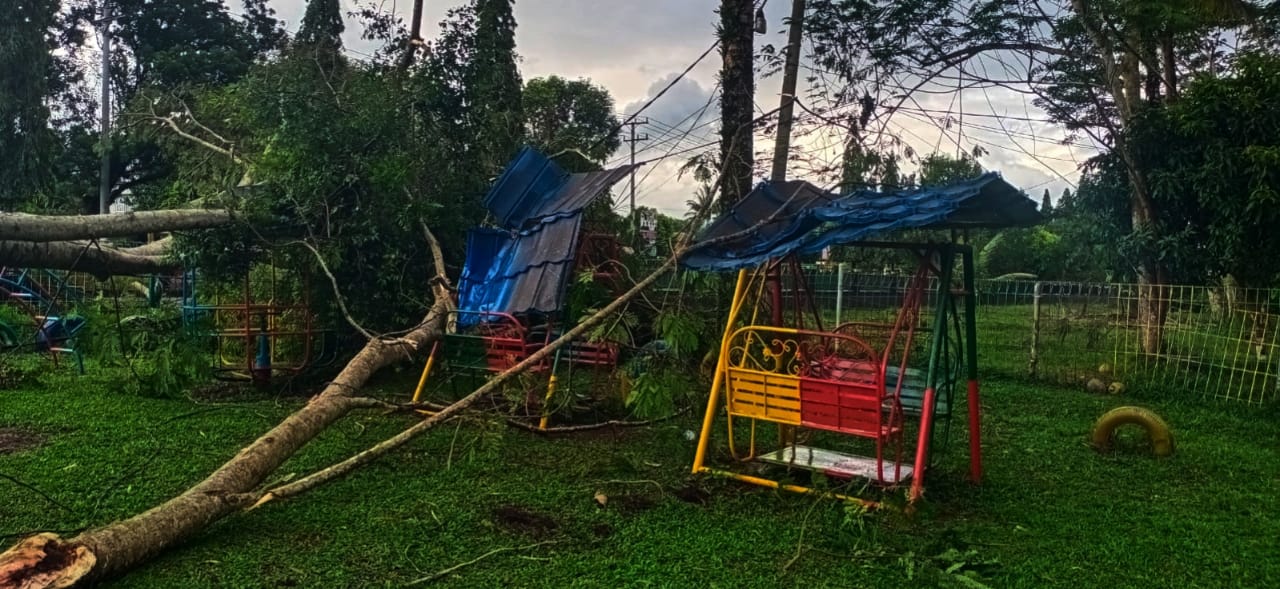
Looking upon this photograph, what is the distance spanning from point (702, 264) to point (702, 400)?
65.8 inches

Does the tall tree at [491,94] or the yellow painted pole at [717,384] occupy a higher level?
the tall tree at [491,94]

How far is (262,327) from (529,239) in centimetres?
298

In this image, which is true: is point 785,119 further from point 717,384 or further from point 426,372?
point 426,372

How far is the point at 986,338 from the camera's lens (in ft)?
38.5

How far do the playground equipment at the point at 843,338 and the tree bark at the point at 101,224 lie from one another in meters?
4.86

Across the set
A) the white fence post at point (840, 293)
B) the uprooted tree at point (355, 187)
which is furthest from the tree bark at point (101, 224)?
the white fence post at point (840, 293)

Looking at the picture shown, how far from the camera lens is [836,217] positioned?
15.0ft

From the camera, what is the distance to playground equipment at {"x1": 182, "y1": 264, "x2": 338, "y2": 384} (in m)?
8.04

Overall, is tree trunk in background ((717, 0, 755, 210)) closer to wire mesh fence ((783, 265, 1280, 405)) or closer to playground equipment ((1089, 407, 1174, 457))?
wire mesh fence ((783, 265, 1280, 405))

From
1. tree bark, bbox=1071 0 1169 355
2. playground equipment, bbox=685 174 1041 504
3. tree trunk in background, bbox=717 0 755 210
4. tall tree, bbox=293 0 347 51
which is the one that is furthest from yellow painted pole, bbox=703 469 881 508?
tall tree, bbox=293 0 347 51

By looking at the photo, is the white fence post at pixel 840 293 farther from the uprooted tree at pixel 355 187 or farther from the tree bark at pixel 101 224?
the tree bark at pixel 101 224

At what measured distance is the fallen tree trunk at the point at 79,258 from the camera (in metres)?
8.02

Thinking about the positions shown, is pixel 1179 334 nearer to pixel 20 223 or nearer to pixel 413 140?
pixel 413 140

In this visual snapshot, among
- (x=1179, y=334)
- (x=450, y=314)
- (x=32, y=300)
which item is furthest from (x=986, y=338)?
(x=32, y=300)
